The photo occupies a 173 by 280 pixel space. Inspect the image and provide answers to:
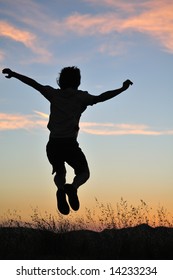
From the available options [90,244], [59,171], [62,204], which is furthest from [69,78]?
[90,244]

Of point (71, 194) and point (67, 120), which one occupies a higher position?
point (67, 120)

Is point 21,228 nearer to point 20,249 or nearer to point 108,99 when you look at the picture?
point 20,249

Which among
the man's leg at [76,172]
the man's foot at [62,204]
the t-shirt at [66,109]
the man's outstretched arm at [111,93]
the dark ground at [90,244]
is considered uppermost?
the man's outstretched arm at [111,93]

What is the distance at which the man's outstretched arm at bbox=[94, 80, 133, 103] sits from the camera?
10680 millimetres

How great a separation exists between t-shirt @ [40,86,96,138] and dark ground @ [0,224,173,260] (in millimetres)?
2655

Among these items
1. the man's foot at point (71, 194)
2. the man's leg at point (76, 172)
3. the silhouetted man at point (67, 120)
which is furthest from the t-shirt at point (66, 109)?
the man's foot at point (71, 194)

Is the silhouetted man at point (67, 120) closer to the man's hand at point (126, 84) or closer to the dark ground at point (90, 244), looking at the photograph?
the man's hand at point (126, 84)

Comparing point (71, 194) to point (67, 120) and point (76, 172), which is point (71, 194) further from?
point (67, 120)

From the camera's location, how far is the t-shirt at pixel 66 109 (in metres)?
10.5

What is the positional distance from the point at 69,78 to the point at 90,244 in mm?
3571

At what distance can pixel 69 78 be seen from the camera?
10.7 metres

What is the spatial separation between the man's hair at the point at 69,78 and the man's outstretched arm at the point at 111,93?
1.42ft
